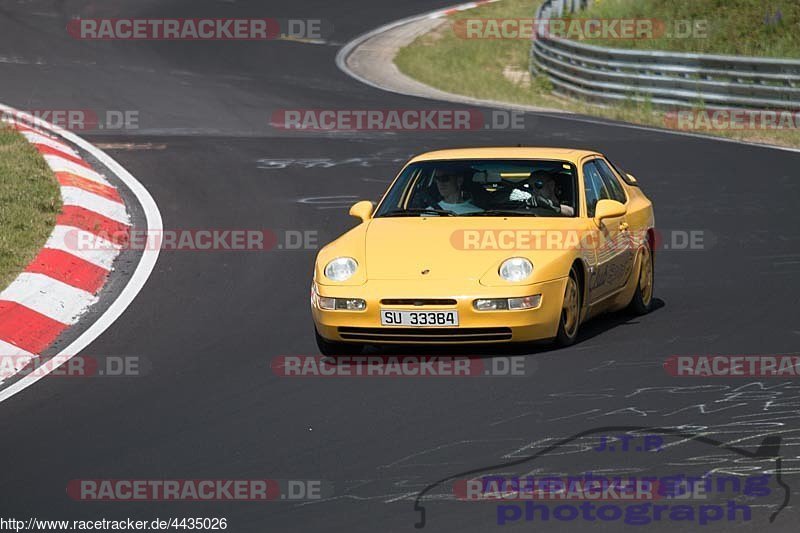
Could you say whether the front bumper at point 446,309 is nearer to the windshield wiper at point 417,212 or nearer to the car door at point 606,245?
the car door at point 606,245

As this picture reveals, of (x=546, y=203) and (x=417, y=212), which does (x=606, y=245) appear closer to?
(x=546, y=203)

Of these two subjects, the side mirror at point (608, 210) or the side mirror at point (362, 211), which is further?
the side mirror at point (362, 211)

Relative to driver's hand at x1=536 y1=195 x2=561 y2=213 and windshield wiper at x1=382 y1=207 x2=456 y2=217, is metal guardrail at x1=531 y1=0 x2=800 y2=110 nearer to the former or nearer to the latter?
driver's hand at x1=536 y1=195 x2=561 y2=213

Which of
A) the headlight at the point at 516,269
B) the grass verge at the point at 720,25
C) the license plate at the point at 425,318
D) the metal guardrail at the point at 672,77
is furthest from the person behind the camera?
the grass verge at the point at 720,25

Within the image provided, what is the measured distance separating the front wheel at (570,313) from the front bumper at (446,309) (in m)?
0.12

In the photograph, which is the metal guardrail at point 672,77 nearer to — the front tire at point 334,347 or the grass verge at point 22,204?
the grass verge at point 22,204

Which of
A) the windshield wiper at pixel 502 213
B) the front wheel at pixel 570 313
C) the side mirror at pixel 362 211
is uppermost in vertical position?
the windshield wiper at pixel 502 213

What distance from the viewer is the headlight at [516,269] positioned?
29.5ft

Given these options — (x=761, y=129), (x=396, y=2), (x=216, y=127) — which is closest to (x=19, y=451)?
(x=216, y=127)

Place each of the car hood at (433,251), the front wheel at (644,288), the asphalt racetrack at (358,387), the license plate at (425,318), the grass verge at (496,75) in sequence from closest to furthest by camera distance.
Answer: the asphalt racetrack at (358,387) < the license plate at (425,318) < the car hood at (433,251) < the front wheel at (644,288) < the grass verge at (496,75)

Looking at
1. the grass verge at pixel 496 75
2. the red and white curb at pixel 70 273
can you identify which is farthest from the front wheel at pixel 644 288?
the grass verge at pixel 496 75

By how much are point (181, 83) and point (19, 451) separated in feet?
61.3

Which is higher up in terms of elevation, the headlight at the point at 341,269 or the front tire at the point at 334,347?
the headlight at the point at 341,269

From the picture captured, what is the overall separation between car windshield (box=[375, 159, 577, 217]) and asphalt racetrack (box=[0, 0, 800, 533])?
98 cm
